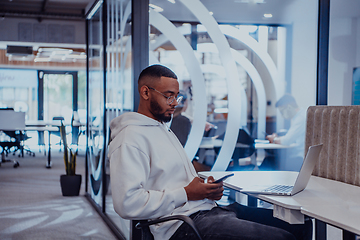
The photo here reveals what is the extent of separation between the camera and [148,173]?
1613 mm

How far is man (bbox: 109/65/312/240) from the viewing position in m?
1.49

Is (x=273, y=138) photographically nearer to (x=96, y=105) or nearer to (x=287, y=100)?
(x=287, y=100)

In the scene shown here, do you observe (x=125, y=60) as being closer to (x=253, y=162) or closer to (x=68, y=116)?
(x=253, y=162)

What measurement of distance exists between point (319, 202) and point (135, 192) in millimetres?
771

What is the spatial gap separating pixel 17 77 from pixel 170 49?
11407mm

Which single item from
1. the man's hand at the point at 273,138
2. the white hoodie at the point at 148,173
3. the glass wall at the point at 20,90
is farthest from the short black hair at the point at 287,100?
the glass wall at the point at 20,90

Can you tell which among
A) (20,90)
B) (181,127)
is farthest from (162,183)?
(20,90)

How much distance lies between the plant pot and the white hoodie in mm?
3527

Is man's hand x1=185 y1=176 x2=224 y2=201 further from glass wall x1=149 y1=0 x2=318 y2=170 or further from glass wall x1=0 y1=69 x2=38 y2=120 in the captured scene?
glass wall x1=0 y1=69 x2=38 y2=120

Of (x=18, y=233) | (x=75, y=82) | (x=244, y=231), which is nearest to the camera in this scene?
(x=244, y=231)

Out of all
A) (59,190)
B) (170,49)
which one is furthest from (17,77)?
(170,49)

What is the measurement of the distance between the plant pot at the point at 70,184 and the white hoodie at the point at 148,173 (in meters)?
3.53

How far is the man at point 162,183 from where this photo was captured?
4.90 feet

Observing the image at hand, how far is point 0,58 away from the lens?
1273 cm
